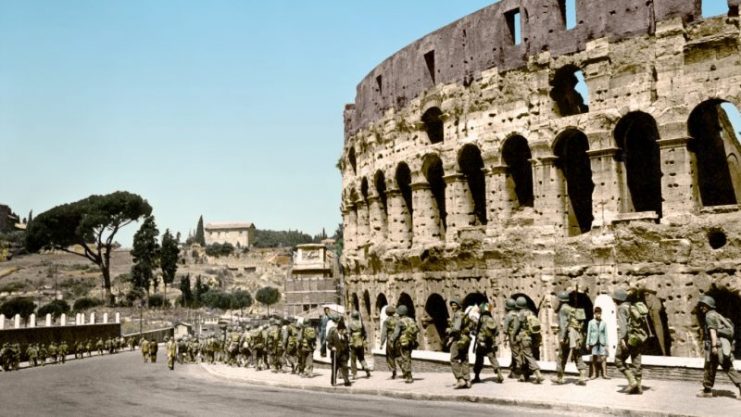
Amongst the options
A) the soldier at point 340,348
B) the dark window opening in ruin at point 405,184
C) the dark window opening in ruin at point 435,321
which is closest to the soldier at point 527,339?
the soldier at point 340,348

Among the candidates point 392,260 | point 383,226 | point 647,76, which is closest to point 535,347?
point 647,76

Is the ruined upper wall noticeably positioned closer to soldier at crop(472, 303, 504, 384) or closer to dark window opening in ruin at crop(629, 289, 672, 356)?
dark window opening in ruin at crop(629, 289, 672, 356)

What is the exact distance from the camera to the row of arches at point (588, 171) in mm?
19948

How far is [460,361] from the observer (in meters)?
13.2

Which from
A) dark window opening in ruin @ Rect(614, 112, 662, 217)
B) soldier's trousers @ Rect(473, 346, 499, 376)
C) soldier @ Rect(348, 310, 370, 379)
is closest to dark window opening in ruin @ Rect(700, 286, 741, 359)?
dark window opening in ruin @ Rect(614, 112, 662, 217)

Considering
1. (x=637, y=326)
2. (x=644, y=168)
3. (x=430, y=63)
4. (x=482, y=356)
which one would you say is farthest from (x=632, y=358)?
(x=430, y=63)

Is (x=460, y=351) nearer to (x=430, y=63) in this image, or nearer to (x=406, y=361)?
(x=406, y=361)

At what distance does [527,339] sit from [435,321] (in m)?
10.4

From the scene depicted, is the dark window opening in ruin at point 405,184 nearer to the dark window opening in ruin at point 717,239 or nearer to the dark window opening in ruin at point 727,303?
the dark window opening in ruin at point 717,239

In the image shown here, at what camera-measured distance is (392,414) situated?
1099 cm

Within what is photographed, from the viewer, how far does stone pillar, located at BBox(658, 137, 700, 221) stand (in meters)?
17.7

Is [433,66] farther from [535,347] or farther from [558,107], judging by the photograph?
[535,347]

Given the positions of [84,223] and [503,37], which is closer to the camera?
[503,37]

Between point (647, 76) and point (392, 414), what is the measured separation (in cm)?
1154
